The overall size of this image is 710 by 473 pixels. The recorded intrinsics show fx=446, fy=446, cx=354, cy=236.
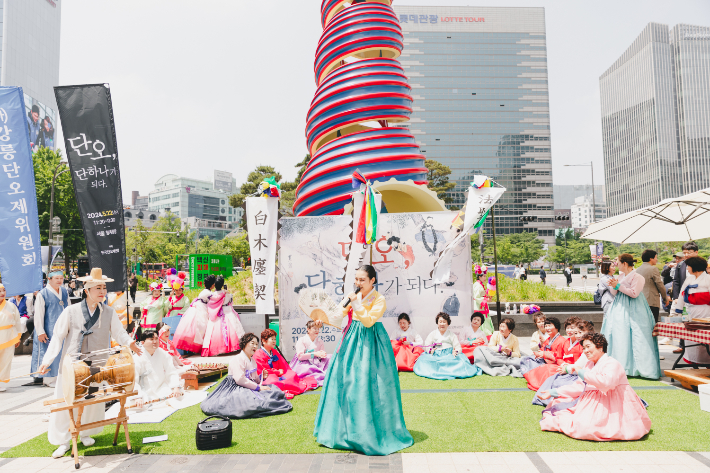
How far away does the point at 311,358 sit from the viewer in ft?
25.3

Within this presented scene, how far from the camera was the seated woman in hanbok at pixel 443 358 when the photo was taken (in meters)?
7.86

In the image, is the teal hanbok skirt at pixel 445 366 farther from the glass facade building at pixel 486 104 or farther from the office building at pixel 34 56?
the glass facade building at pixel 486 104

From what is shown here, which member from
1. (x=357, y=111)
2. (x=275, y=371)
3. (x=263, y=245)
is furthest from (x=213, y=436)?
(x=357, y=111)

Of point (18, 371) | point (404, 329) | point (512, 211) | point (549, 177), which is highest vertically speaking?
point (549, 177)

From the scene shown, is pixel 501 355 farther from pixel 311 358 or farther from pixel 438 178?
pixel 438 178

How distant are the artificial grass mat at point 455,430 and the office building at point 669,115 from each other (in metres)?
108

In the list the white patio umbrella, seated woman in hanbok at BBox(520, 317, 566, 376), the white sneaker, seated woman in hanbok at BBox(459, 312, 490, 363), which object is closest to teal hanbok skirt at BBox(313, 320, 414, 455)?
the white sneaker

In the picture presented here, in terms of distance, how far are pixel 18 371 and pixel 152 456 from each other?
6.67 meters

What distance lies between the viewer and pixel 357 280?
4.79m

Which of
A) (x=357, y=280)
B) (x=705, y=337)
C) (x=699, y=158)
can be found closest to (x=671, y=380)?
(x=705, y=337)

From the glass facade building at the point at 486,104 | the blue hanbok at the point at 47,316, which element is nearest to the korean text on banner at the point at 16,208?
the blue hanbok at the point at 47,316

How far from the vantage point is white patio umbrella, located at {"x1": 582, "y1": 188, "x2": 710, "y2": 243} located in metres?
7.91

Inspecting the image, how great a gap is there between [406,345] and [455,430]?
3.54 metres

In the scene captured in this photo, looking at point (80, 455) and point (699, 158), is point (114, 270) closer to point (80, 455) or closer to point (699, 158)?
point (80, 455)
